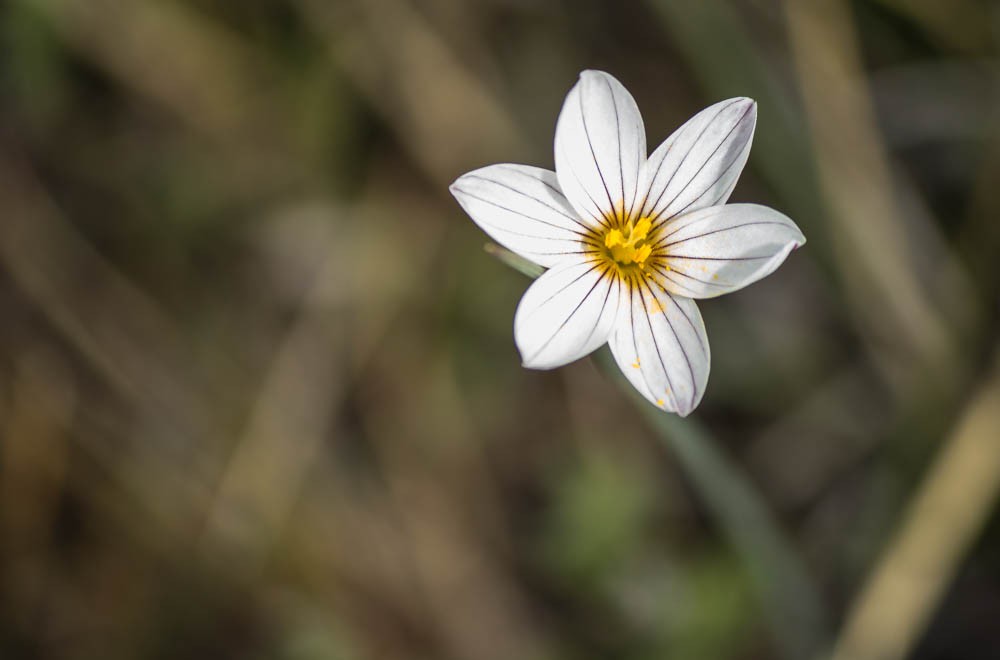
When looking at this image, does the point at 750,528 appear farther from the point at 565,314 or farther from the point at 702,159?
the point at 702,159

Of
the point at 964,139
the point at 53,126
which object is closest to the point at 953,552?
the point at 964,139

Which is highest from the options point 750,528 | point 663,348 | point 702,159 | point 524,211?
point 702,159

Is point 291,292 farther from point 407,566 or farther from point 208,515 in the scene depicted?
point 407,566

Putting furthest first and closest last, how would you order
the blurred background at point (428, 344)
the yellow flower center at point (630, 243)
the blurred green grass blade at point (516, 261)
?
the blurred background at point (428, 344)
the yellow flower center at point (630, 243)
the blurred green grass blade at point (516, 261)

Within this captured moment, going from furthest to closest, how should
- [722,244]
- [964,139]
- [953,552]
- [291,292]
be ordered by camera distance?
[291,292] < [964,139] < [953,552] < [722,244]

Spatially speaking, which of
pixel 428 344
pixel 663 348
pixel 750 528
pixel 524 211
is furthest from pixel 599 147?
pixel 428 344

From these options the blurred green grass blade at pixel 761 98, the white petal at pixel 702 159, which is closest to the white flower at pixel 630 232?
the white petal at pixel 702 159

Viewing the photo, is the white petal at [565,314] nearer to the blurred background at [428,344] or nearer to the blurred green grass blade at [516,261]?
the blurred green grass blade at [516,261]

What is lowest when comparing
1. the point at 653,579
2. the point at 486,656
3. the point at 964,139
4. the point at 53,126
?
the point at 486,656
